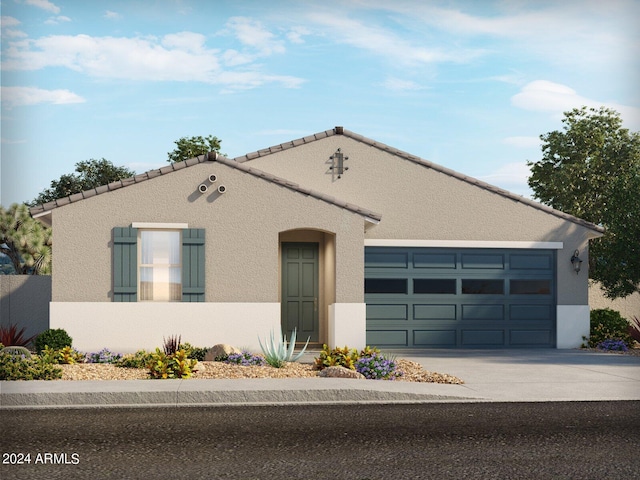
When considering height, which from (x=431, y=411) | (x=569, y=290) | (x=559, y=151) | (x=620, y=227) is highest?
(x=559, y=151)

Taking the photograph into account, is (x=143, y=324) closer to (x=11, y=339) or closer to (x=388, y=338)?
(x=11, y=339)

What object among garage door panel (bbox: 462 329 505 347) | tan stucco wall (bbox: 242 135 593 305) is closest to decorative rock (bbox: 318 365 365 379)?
garage door panel (bbox: 462 329 505 347)

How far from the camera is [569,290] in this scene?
20562mm

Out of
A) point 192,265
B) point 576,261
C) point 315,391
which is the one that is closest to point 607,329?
point 576,261

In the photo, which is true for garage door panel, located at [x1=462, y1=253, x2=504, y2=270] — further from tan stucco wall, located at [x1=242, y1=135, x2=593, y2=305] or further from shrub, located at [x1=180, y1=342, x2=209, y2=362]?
shrub, located at [x1=180, y1=342, x2=209, y2=362]

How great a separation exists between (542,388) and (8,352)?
8.98 m

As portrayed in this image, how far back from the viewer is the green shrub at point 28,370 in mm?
13133

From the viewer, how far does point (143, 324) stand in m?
17.4

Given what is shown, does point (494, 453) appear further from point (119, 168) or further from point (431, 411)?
point (119, 168)

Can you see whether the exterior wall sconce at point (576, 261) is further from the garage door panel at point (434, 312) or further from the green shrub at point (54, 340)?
the green shrub at point (54, 340)

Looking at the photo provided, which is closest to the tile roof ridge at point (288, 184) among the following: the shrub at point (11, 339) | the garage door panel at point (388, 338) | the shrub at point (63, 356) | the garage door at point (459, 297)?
the garage door at point (459, 297)

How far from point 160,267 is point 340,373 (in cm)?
589

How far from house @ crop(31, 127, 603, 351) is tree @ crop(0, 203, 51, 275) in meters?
12.1

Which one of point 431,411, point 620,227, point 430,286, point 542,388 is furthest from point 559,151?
point 431,411
